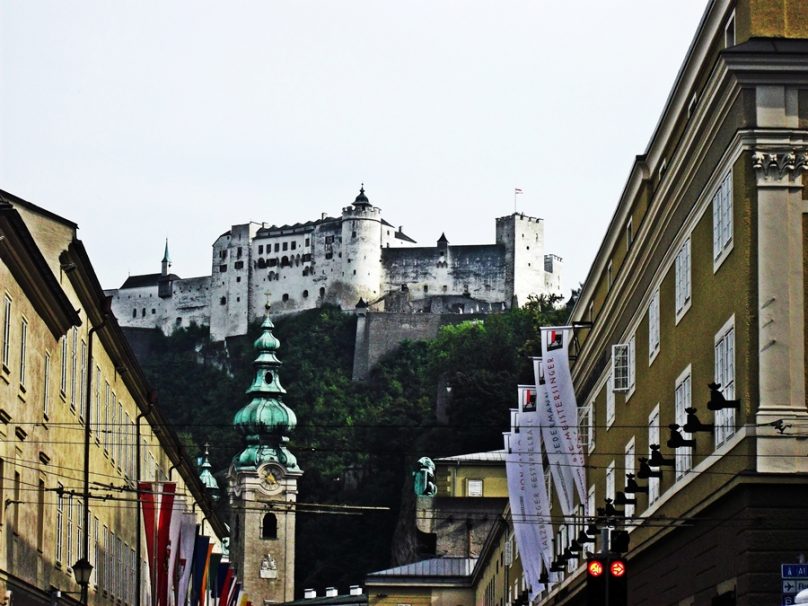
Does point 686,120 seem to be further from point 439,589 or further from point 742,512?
point 439,589

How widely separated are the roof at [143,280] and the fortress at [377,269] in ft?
42.4

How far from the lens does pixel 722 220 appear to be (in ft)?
78.8

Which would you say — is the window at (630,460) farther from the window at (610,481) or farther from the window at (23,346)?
the window at (23,346)

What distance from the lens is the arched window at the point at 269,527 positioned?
413 feet

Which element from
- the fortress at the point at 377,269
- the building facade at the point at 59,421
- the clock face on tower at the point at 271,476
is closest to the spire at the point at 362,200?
the fortress at the point at 377,269

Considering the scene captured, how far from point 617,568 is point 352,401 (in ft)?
477

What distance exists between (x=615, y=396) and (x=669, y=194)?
27.0 ft

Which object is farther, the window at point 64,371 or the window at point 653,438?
the window at point 64,371

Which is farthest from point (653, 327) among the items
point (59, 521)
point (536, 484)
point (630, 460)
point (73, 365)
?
point (73, 365)

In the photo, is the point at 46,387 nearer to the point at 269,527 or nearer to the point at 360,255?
the point at 269,527

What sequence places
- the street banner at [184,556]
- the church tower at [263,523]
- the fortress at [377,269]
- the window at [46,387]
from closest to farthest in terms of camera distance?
the window at [46,387] < the street banner at [184,556] < the church tower at [263,523] < the fortress at [377,269]

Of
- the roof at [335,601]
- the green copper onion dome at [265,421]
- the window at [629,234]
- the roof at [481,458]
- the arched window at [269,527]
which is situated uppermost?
the green copper onion dome at [265,421]

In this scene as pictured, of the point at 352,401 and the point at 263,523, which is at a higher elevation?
the point at 352,401

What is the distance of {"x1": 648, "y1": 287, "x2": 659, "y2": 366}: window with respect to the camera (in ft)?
96.7
